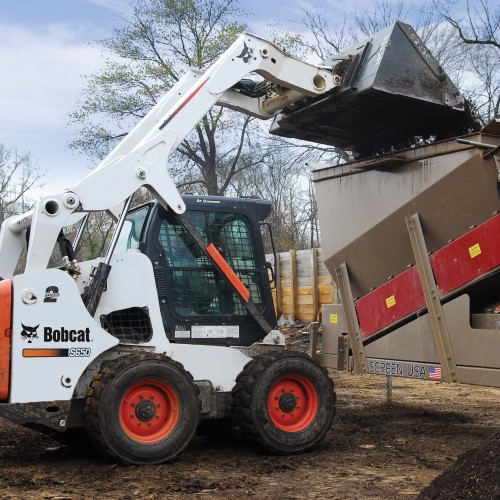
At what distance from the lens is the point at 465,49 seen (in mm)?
21922

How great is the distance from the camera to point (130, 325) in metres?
6.04

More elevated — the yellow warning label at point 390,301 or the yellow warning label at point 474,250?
the yellow warning label at point 474,250

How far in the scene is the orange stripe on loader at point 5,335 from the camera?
5.31 metres

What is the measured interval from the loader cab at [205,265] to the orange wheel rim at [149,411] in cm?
55

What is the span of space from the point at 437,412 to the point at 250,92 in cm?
417

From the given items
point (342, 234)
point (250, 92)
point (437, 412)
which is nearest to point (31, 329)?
point (250, 92)

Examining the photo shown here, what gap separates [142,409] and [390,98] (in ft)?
11.1

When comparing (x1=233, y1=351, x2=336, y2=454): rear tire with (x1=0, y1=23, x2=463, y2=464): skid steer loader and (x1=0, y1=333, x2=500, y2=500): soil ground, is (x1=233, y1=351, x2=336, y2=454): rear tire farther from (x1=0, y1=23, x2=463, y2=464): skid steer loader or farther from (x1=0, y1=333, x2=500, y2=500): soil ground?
(x1=0, y1=333, x2=500, y2=500): soil ground

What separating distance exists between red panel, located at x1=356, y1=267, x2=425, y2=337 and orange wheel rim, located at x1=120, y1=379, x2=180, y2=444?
7.86ft

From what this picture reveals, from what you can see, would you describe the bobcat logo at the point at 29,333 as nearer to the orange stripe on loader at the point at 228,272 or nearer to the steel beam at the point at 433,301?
the orange stripe on loader at the point at 228,272

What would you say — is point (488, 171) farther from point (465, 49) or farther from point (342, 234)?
point (465, 49)

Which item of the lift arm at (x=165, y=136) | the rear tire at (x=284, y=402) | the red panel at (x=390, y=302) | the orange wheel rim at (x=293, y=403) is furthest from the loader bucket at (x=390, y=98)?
the orange wheel rim at (x=293, y=403)

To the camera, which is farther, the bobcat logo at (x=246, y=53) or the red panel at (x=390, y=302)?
the red panel at (x=390, y=302)

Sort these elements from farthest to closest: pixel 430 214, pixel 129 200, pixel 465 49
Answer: pixel 465 49 < pixel 430 214 < pixel 129 200
